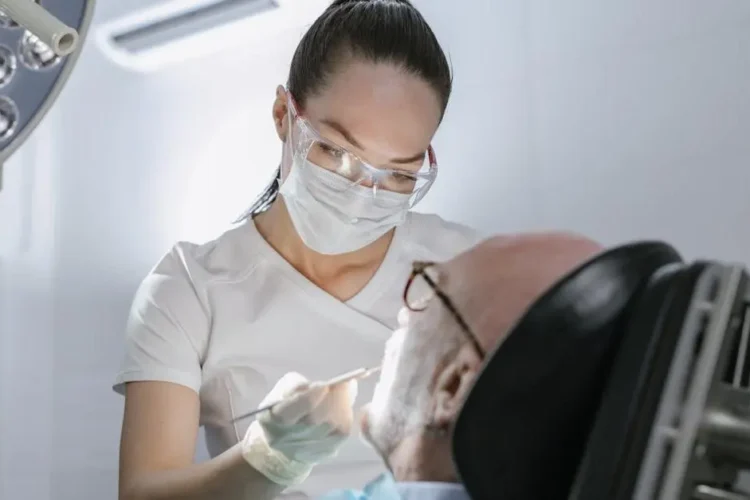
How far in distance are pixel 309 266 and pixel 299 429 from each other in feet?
1.47

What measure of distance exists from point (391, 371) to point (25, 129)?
525 mm

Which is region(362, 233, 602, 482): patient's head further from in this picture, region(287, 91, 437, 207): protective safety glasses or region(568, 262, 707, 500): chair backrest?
region(287, 91, 437, 207): protective safety glasses

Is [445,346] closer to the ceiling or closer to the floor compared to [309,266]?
closer to the ceiling

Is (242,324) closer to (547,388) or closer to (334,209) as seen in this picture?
(334,209)

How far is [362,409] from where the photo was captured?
852 millimetres

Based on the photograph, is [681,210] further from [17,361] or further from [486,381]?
[17,361]

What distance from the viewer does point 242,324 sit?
129 centimetres

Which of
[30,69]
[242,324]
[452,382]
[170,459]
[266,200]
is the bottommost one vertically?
[170,459]

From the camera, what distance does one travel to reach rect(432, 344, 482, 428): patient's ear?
2.21 feet

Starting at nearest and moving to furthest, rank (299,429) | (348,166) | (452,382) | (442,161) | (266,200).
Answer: (452,382)
(299,429)
(348,166)
(266,200)
(442,161)

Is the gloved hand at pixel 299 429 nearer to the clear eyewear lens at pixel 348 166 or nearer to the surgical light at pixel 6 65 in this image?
the clear eyewear lens at pixel 348 166

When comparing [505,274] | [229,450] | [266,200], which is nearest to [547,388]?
[505,274]

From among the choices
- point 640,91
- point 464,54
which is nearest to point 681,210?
point 640,91

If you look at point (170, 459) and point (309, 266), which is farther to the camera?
point (309, 266)
